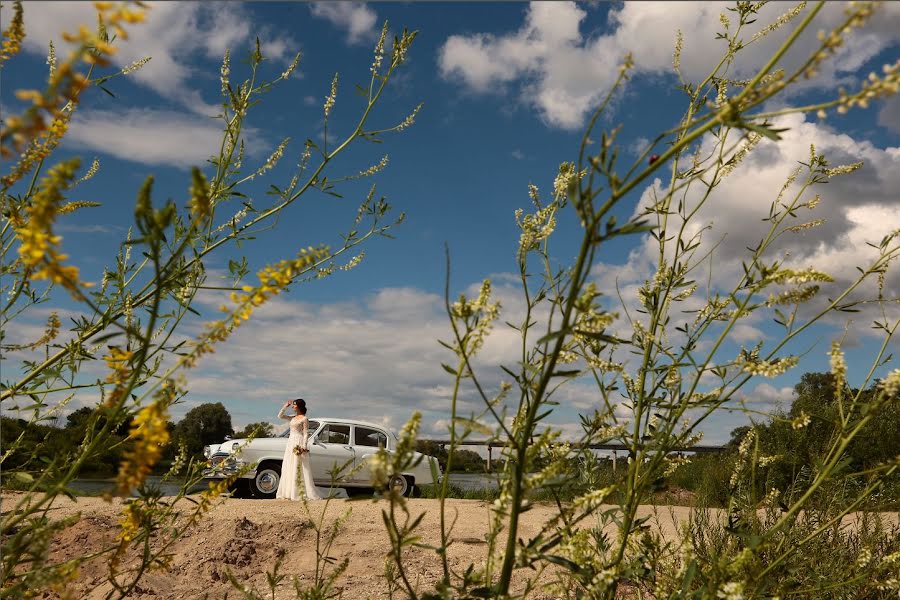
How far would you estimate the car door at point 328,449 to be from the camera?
14109 millimetres

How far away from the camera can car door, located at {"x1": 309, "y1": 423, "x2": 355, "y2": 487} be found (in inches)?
555

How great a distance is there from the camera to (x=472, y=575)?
5.52ft

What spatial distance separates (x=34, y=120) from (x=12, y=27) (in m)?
0.93

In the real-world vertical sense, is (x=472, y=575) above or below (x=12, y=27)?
below

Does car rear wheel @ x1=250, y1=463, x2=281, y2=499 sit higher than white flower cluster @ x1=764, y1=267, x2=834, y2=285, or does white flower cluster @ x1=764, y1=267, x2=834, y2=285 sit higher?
white flower cluster @ x1=764, y1=267, x2=834, y2=285

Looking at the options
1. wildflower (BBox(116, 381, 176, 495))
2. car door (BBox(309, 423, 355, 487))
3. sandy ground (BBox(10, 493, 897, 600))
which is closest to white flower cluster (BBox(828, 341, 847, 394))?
wildflower (BBox(116, 381, 176, 495))

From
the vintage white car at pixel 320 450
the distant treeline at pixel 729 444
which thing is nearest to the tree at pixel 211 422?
the distant treeline at pixel 729 444

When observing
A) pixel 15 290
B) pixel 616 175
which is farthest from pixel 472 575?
pixel 15 290

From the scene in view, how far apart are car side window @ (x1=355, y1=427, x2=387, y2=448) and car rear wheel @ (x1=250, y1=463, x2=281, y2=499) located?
181 centimetres

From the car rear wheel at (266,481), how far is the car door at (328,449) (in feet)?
2.61

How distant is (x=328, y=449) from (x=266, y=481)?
4.66ft

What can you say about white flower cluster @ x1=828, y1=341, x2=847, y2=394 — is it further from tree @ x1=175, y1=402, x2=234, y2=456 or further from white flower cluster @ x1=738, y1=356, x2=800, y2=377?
tree @ x1=175, y1=402, x2=234, y2=456

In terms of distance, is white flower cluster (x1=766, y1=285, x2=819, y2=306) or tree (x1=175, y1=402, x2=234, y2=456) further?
tree (x1=175, y1=402, x2=234, y2=456)

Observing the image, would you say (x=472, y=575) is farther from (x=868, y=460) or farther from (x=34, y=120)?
(x=868, y=460)
